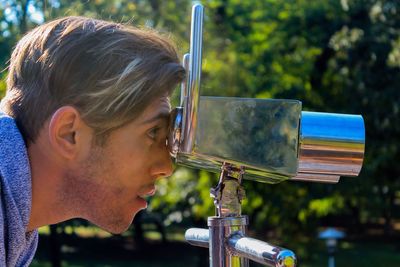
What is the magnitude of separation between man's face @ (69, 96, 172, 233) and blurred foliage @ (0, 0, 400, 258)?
7.13m

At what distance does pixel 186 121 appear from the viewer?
1.04m

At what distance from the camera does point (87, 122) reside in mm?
1180

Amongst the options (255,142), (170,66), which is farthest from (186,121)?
(170,66)

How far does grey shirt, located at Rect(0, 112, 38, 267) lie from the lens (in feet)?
3.61

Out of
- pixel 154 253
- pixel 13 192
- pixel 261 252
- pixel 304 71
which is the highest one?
pixel 304 71

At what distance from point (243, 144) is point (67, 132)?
34cm

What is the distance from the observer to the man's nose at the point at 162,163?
1.20 m

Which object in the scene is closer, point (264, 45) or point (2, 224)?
point (2, 224)

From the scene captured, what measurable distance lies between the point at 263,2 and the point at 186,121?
27.5 ft

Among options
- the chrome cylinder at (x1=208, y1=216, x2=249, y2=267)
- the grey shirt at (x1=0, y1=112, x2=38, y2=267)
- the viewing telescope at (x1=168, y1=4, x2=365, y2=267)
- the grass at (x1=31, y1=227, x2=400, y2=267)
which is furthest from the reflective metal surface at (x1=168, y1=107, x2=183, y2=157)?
the grass at (x1=31, y1=227, x2=400, y2=267)

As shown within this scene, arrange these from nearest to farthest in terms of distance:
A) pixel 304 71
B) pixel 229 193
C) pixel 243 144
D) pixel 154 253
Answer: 1. pixel 243 144
2. pixel 229 193
3. pixel 304 71
4. pixel 154 253

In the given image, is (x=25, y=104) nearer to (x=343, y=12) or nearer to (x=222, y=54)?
(x=222, y=54)

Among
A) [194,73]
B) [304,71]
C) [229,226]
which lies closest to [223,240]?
[229,226]

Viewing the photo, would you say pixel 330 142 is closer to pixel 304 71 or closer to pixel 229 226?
pixel 229 226
